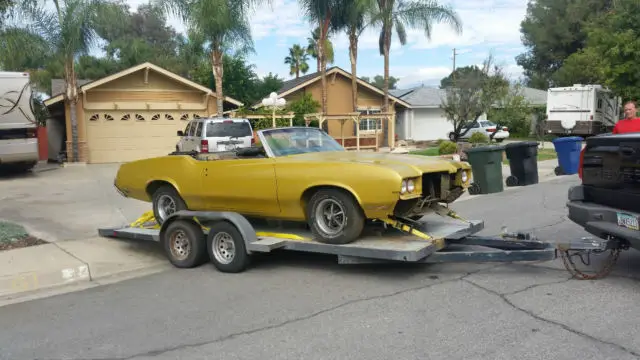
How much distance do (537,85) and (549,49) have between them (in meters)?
4.47

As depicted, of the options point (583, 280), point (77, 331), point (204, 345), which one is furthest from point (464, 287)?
point (77, 331)

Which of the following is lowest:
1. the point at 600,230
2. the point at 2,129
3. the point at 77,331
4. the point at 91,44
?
the point at 77,331

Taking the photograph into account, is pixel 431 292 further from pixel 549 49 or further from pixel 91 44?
pixel 549 49

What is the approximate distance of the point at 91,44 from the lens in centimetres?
2200

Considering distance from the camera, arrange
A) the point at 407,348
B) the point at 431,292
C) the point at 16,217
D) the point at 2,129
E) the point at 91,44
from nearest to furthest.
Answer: the point at 407,348
the point at 431,292
the point at 16,217
the point at 2,129
the point at 91,44

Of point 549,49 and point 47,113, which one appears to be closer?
point 47,113

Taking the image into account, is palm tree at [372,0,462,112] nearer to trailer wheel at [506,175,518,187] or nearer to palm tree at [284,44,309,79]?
trailer wheel at [506,175,518,187]

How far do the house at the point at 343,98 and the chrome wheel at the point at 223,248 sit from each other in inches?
866

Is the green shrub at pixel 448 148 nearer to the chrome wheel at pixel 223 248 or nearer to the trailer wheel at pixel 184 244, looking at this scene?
the trailer wheel at pixel 184 244

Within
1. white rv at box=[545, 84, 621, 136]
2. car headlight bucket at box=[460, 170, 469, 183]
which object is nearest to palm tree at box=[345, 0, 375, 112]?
white rv at box=[545, 84, 621, 136]

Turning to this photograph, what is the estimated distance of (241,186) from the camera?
6.93 m

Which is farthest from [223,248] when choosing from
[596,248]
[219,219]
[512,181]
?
[512,181]

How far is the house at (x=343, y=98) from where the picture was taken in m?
29.7

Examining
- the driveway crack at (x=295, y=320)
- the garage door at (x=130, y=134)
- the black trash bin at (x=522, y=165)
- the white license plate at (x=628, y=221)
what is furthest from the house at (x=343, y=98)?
the white license plate at (x=628, y=221)
